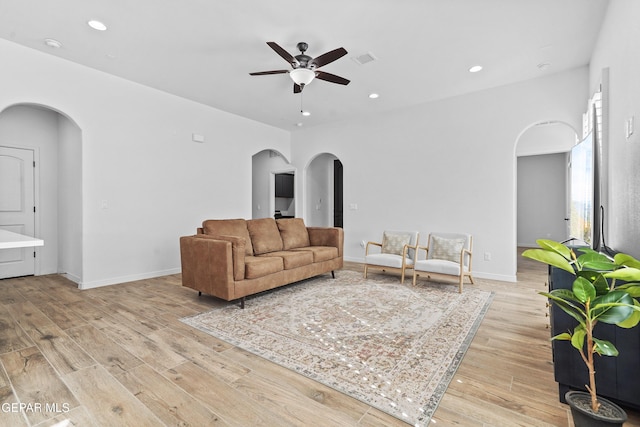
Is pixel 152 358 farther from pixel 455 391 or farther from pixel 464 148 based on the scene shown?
pixel 464 148

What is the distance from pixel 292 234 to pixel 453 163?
293 centimetres

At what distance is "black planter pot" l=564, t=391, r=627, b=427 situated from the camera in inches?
49.3

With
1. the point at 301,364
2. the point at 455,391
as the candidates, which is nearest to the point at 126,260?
the point at 301,364

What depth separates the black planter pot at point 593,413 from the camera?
1.25 meters

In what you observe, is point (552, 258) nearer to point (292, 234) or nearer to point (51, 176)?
point (292, 234)

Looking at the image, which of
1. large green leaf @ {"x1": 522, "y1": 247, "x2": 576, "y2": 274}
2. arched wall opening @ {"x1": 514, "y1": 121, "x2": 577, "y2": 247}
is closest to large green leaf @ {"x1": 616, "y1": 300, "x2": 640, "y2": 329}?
large green leaf @ {"x1": 522, "y1": 247, "x2": 576, "y2": 274}

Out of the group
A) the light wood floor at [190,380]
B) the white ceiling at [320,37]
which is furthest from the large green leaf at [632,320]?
the white ceiling at [320,37]

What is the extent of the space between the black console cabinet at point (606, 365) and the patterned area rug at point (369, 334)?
0.63m

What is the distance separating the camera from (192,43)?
3387mm

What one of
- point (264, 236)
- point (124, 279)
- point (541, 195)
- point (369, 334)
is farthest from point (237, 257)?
point (541, 195)

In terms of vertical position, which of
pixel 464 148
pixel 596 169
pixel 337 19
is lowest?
pixel 596 169

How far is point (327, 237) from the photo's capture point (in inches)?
194

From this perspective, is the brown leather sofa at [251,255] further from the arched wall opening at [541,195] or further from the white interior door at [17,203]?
the arched wall opening at [541,195]

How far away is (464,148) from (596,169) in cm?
260
